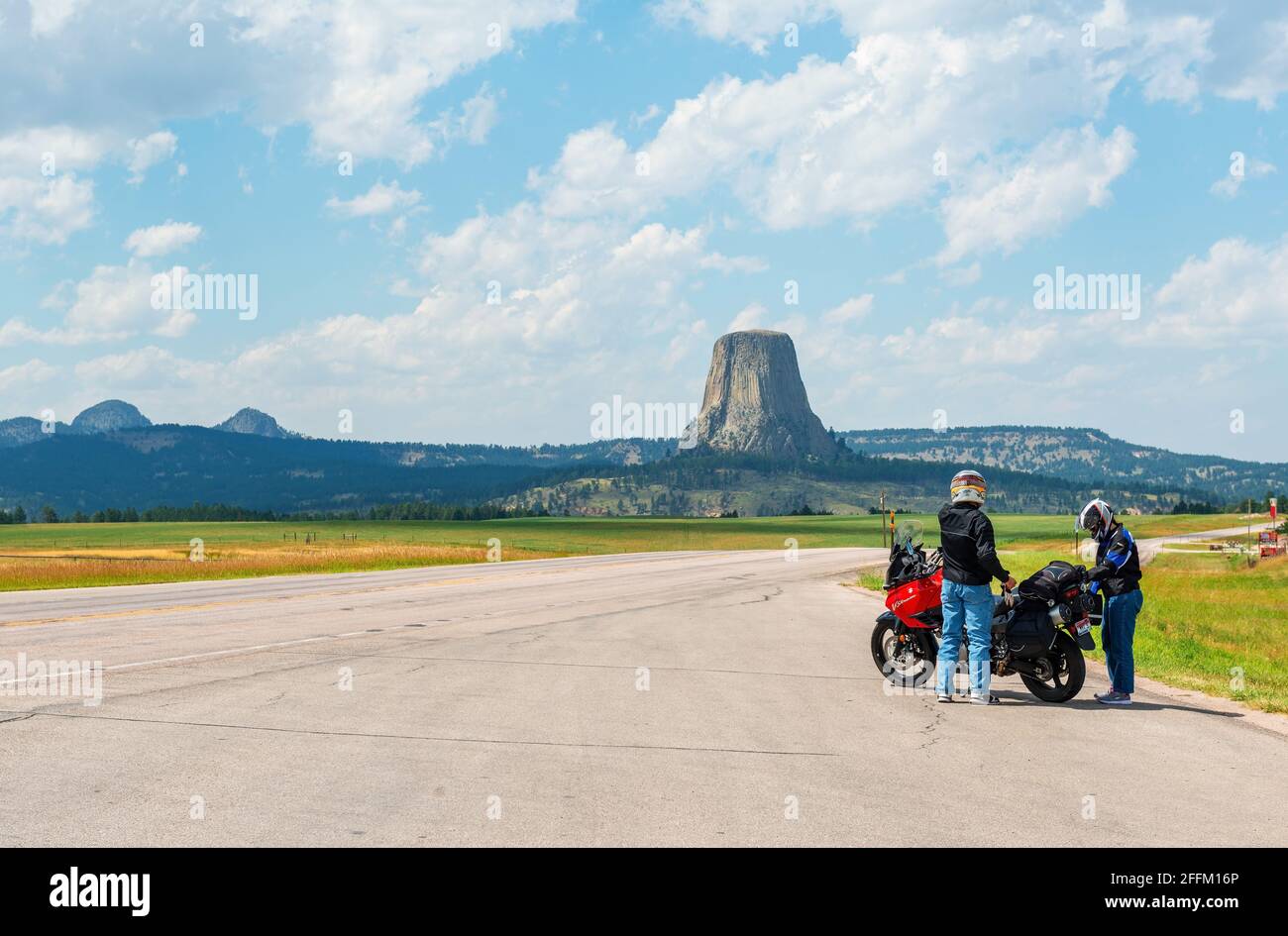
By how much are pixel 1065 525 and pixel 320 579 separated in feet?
516

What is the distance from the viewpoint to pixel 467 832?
627 cm

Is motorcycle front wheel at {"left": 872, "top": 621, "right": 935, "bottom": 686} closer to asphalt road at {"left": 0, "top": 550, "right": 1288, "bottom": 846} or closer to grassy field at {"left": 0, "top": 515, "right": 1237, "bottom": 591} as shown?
asphalt road at {"left": 0, "top": 550, "right": 1288, "bottom": 846}

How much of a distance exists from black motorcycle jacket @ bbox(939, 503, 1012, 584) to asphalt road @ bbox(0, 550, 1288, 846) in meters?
1.33

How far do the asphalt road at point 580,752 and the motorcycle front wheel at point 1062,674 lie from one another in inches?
14.5

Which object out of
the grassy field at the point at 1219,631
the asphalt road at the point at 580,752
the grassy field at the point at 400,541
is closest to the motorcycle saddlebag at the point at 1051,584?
the asphalt road at the point at 580,752

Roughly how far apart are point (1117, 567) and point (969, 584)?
1.79 meters

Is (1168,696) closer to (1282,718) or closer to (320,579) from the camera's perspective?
(1282,718)

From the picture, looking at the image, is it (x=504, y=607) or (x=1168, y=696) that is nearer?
(x=1168, y=696)

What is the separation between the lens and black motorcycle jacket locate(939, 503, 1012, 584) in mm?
11109

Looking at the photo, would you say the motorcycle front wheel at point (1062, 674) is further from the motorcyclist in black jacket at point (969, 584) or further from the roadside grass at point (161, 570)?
the roadside grass at point (161, 570)
